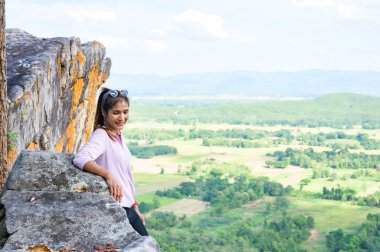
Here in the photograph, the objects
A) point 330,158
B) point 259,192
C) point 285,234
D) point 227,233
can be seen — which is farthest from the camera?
point 330,158

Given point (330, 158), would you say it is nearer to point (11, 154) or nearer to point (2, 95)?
point (11, 154)

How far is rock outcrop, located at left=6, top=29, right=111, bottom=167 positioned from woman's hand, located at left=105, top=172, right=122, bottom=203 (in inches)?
131

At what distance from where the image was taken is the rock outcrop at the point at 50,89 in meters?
10.2

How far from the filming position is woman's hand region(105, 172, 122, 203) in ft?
20.1

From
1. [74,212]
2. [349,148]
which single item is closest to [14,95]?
[74,212]

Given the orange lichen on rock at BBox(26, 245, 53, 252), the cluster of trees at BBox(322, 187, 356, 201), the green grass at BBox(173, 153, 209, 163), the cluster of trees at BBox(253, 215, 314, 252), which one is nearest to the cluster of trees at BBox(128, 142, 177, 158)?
→ the green grass at BBox(173, 153, 209, 163)

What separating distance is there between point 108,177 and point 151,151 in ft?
443

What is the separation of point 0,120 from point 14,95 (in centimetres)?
244

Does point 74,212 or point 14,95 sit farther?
point 14,95

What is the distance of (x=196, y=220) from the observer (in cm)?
8244

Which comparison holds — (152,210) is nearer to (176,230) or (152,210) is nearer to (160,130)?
(176,230)

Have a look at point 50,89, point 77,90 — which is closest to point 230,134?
point 77,90

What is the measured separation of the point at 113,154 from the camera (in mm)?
6305

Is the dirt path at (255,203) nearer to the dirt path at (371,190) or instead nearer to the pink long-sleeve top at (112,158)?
the dirt path at (371,190)
